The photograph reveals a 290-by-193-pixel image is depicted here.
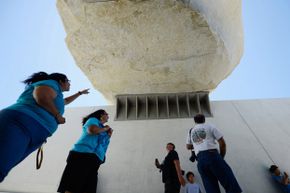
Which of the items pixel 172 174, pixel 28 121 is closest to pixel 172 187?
pixel 172 174

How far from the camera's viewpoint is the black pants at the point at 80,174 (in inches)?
89.6

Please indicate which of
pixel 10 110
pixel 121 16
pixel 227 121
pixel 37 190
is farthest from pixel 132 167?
pixel 10 110

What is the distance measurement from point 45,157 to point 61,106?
4177 mm

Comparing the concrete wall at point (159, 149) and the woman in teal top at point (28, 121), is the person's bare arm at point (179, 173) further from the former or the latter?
the woman in teal top at point (28, 121)

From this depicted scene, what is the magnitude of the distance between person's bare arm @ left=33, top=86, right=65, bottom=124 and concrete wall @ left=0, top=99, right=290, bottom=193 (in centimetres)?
343

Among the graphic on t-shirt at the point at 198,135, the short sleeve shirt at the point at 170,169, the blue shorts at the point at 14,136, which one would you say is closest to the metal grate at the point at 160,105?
the short sleeve shirt at the point at 170,169

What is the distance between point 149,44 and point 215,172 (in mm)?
3411

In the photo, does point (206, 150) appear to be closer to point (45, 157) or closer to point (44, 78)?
point (44, 78)

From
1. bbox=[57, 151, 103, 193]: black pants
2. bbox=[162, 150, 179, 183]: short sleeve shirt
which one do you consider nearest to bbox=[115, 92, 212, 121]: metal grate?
bbox=[162, 150, 179, 183]: short sleeve shirt

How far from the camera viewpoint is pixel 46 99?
1644 millimetres

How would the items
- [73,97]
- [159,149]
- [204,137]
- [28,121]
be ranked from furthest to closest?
[159,149] < [204,137] < [73,97] < [28,121]

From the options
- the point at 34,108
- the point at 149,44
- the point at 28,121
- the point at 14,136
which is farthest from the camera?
the point at 149,44

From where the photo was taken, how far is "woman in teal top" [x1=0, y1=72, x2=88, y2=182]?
51.2 inches

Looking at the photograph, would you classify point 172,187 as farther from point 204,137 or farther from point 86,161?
point 86,161
